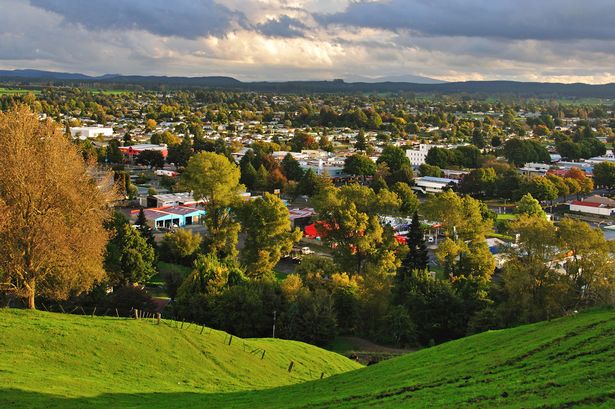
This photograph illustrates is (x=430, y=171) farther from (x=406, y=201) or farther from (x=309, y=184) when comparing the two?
(x=406, y=201)

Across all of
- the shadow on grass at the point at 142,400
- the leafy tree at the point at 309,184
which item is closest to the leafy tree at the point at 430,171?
the leafy tree at the point at 309,184

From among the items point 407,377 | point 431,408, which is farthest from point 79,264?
point 431,408

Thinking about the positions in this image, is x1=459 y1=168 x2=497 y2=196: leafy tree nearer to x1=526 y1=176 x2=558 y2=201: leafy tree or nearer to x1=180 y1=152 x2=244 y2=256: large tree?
x1=526 y1=176 x2=558 y2=201: leafy tree

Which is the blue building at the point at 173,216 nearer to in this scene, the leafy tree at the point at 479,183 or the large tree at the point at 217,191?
the large tree at the point at 217,191

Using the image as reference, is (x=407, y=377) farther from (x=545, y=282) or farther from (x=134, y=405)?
(x=545, y=282)

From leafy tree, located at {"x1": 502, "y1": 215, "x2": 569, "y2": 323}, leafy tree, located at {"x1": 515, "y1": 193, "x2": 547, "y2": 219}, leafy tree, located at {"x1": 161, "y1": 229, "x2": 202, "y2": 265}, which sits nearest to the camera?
leafy tree, located at {"x1": 502, "y1": 215, "x2": 569, "y2": 323}

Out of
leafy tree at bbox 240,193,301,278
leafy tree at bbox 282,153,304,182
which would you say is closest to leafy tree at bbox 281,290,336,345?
leafy tree at bbox 240,193,301,278

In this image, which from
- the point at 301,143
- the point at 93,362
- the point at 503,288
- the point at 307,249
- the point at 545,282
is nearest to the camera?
the point at 93,362

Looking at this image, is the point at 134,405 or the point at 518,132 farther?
the point at 518,132
